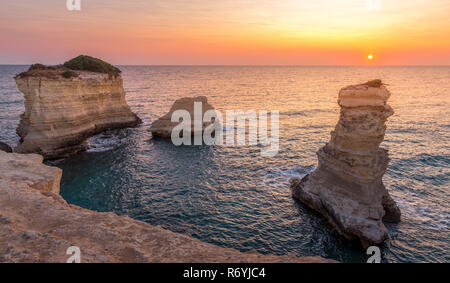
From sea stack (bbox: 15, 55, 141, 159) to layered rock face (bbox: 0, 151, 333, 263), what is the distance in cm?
1946

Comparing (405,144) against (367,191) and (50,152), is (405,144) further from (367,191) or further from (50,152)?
(50,152)

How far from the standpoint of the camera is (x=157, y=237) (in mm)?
8172

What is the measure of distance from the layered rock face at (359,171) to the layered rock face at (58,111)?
2692 cm

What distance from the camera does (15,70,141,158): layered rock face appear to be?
26562mm

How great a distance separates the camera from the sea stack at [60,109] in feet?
87.3

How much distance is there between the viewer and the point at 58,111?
91.9 ft

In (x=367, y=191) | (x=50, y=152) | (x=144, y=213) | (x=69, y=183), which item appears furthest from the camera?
(x=50, y=152)

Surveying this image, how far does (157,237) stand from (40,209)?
14.4 feet

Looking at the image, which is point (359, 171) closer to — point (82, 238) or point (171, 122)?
point (82, 238)

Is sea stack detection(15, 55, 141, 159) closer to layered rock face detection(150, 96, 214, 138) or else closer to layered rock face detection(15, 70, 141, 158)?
layered rock face detection(15, 70, 141, 158)

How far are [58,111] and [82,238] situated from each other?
25761 millimetres

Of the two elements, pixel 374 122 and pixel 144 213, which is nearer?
pixel 374 122

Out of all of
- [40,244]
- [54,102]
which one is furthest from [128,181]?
[40,244]

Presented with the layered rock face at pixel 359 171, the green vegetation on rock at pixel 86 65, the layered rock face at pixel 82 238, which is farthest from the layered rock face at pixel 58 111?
the layered rock face at pixel 359 171
